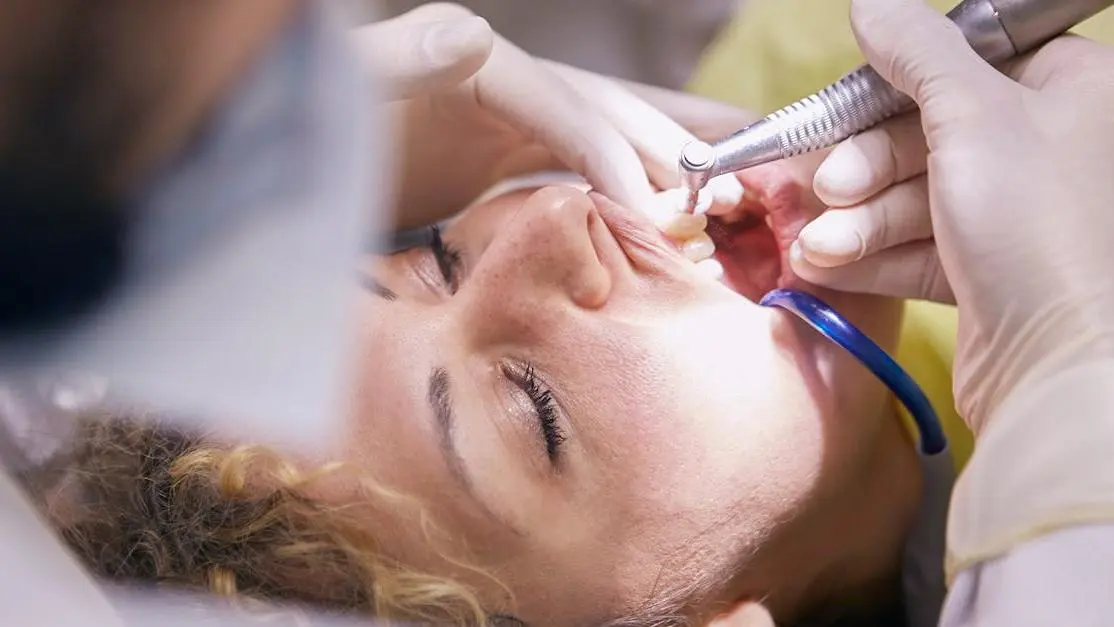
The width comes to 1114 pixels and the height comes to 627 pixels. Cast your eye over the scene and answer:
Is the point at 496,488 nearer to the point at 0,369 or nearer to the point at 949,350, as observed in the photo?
the point at 949,350

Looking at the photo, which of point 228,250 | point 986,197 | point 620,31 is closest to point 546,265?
point 986,197

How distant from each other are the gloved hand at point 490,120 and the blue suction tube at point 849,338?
4.7 inches

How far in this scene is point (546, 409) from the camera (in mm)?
808

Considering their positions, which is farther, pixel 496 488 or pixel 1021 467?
pixel 496 488

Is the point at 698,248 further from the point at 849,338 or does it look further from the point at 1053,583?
the point at 1053,583

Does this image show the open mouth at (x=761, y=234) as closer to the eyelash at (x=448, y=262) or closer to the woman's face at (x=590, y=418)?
the woman's face at (x=590, y=418)

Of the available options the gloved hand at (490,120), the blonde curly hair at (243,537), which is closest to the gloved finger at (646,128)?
the gloved hand at (490,120)

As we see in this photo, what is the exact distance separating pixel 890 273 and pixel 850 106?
16 cm

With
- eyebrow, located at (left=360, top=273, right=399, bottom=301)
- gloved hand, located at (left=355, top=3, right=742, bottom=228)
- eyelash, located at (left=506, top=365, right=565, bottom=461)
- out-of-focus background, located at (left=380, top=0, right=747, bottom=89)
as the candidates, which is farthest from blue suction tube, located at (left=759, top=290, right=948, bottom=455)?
out-of-focus background, located at (left=380, top=0, right=747, bottom=89)

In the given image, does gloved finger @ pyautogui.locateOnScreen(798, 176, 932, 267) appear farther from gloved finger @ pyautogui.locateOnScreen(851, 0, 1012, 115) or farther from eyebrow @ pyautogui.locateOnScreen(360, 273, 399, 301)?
eyebrow @ pyautogui.locateOnScreen(360, 273, 399, 301)

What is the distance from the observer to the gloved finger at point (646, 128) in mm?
1015

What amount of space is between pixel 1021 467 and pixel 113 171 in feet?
3.71

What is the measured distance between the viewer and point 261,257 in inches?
47.0

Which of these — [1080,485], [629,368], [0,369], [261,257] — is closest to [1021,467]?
[1080,485]
